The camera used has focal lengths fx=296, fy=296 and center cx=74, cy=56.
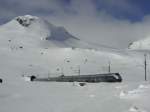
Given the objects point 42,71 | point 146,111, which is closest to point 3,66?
point 42,71

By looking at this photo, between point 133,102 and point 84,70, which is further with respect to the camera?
point 84,70

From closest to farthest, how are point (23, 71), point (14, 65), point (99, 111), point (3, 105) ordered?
point (99, 111) < point (3, 105) < point (23, 71) < point (14, 65)

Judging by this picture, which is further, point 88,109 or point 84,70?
point 84,70

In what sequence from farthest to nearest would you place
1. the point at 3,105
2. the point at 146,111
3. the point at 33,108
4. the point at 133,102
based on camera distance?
the point at 3,105
the point at 33,108
the point at 133,102
the point at 146,111

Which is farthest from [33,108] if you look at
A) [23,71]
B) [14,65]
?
[14,65]

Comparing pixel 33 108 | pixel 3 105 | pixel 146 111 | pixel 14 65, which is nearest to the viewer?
pixel 146 111

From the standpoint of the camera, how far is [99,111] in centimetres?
2448

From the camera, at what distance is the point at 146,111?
858 inches

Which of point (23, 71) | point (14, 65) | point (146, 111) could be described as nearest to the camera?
point (146, 111)

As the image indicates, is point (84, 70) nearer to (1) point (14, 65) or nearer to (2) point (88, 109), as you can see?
(1) point (14, 65)

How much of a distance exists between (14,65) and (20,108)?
518 feet

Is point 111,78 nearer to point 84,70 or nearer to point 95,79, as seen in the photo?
point 95,79

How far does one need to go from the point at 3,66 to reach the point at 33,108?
152030mm

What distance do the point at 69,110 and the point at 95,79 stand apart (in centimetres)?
4702
